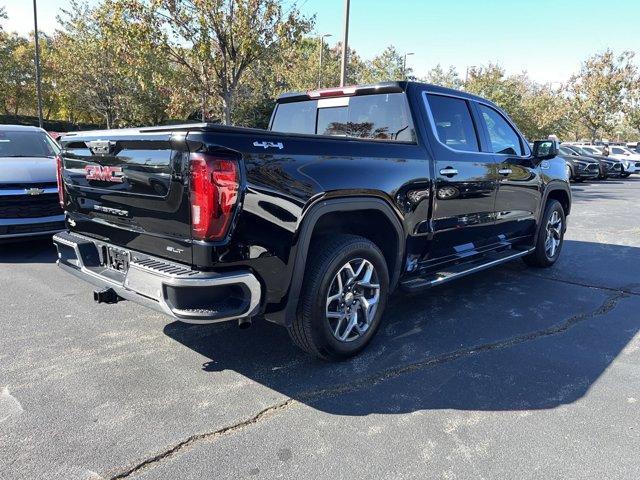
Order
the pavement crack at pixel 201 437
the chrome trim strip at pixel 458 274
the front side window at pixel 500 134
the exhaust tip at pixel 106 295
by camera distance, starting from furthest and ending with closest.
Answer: the front side window at pixel 500 134 → the chrome trim strip at pixel 458 274 → the exhaust tip at pixel 106 295 → the pavement crack at pixel 201 437

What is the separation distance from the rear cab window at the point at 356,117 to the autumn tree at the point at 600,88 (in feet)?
119

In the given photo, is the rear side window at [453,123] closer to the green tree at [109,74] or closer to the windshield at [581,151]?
the green tree at [109,74]

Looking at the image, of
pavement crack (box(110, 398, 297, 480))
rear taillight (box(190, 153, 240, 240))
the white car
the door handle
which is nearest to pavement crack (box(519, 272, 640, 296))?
the door handle

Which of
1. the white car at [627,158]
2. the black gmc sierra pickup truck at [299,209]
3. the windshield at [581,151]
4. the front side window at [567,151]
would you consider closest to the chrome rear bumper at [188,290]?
the black gmc sierra pickup truck at [299,209]

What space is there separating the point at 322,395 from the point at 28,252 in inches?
202

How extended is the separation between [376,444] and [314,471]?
1.25 feet

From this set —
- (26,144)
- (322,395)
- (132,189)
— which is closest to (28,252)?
(26,144)

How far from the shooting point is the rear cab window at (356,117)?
405 centimetres

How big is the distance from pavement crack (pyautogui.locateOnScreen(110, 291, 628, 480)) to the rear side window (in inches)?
65.8

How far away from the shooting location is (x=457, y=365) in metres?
3.49

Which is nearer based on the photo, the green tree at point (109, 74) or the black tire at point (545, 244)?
the black tire at point (545, 244)

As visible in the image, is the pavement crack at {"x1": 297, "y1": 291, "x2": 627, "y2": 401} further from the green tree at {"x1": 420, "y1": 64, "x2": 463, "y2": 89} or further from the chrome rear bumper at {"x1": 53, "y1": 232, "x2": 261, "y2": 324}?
the green tree at {"x1": 420, "y1": 64, "x2": 463, "y2": 89}

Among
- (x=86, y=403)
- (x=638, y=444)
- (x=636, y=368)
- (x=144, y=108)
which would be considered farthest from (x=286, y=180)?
(x=144, y=108)

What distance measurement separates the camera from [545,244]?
19.9 feet
